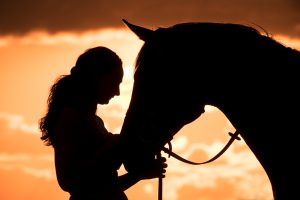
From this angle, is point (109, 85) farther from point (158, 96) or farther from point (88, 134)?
point (158, 96)

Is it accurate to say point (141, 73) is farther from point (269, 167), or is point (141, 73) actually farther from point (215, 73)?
point (269, 167)

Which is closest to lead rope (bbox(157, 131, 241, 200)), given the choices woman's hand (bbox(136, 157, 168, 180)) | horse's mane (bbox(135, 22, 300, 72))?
woman's hand (bbox(136, 157, 168, 180))

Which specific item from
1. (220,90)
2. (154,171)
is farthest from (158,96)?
(154,171)

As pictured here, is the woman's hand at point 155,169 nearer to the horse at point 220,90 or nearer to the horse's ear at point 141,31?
the horse at point 220,90

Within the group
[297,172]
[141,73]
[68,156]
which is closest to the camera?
[297,172]

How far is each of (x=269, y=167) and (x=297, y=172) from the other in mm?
187

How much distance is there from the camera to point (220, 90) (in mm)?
3764

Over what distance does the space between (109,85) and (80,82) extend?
0.22 metres

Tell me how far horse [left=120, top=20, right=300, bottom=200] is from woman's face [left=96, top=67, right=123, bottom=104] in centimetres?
40

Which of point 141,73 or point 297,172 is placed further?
point 141,73

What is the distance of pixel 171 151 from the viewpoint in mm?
4039

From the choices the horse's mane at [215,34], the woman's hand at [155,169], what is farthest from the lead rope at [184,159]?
the horse's mane at [215,34]

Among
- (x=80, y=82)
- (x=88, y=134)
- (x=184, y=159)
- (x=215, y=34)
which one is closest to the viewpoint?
(x=215, y=34)

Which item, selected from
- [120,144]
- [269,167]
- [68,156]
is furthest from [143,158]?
[269,167]
